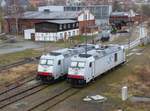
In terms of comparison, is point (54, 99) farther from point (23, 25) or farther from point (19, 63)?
point (23, 25)

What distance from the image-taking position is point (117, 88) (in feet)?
99.8

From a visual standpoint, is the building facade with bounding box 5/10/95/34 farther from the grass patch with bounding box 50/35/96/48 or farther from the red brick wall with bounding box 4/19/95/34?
the grass patch with bounding box 50/35/96/48

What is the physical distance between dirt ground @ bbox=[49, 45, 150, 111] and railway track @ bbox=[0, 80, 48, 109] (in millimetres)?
3551

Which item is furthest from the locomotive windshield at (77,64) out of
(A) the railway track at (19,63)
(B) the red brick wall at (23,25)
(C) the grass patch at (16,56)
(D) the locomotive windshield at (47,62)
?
(B) the red brick wall at (23,25)

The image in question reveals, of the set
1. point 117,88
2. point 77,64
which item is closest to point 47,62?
point 77,64

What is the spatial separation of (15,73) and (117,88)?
11.3 metres

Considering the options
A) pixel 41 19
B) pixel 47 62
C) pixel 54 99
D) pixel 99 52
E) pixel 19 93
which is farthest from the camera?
pixel 41 19

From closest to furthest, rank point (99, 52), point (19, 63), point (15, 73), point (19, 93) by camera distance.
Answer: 1. point (19, 93)
2. point (99, 52)
3. point (15, 73)
4. point (19, 63)

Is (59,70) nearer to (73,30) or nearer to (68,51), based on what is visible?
(68,51)

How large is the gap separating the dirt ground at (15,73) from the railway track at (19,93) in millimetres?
2139

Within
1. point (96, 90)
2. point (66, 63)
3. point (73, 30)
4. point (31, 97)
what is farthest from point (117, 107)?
point (73, 30)

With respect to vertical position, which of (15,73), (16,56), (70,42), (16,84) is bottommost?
(16,84)

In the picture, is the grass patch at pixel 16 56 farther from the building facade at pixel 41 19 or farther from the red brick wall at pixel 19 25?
the red brick wall at pixel 19 25

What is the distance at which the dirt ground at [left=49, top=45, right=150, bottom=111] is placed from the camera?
2486 centimetres
